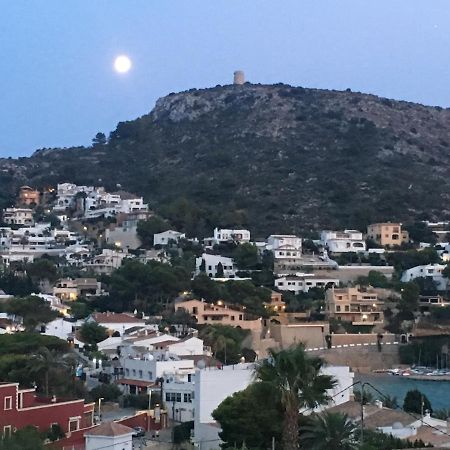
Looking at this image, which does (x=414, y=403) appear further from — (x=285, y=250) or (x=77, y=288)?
(x=285, y=250)

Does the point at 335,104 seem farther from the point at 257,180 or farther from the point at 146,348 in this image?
the point at 146,348

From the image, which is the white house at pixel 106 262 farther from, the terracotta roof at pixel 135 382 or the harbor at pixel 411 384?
the terracotta roof at pixel 135 382

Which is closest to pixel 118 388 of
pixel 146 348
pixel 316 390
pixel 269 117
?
pixel 146 348

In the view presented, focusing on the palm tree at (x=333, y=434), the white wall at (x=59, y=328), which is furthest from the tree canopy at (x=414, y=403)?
the white wall at (x=59, y=328)

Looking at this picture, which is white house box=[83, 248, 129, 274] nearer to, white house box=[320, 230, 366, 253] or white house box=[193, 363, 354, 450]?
white house box=[320, 230, 366, 253]

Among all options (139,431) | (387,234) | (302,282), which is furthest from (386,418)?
(387,234)
